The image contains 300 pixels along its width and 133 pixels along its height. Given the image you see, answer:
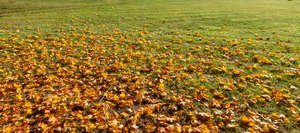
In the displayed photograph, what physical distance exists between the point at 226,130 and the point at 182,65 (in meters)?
2.70

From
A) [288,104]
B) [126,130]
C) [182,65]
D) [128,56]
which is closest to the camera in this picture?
[126,130]

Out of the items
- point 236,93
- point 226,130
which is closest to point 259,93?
point 236,93

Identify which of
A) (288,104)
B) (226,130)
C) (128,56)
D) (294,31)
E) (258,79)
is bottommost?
(226,130)

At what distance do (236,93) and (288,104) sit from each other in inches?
43.0

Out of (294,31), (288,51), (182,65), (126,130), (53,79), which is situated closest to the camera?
(126,130)

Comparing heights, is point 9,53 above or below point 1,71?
above

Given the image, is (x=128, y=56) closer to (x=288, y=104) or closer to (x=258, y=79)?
(x=258, y=79)

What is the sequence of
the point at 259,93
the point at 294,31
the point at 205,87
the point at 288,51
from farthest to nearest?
the point at 294,31 → the point at 288,51 → the point at 205,87 → the point at 259,93

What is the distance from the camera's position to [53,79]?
467 cm

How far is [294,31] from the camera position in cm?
945

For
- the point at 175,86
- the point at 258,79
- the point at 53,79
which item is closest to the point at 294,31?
the point at 258,79

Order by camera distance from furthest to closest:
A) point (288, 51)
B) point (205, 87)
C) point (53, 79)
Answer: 1. point (288, 51)
2. point (53, 79)
3. point (205, 87)

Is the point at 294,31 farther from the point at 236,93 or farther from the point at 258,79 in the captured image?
the point at 236,93

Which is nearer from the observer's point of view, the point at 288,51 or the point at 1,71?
the point at 1,71
